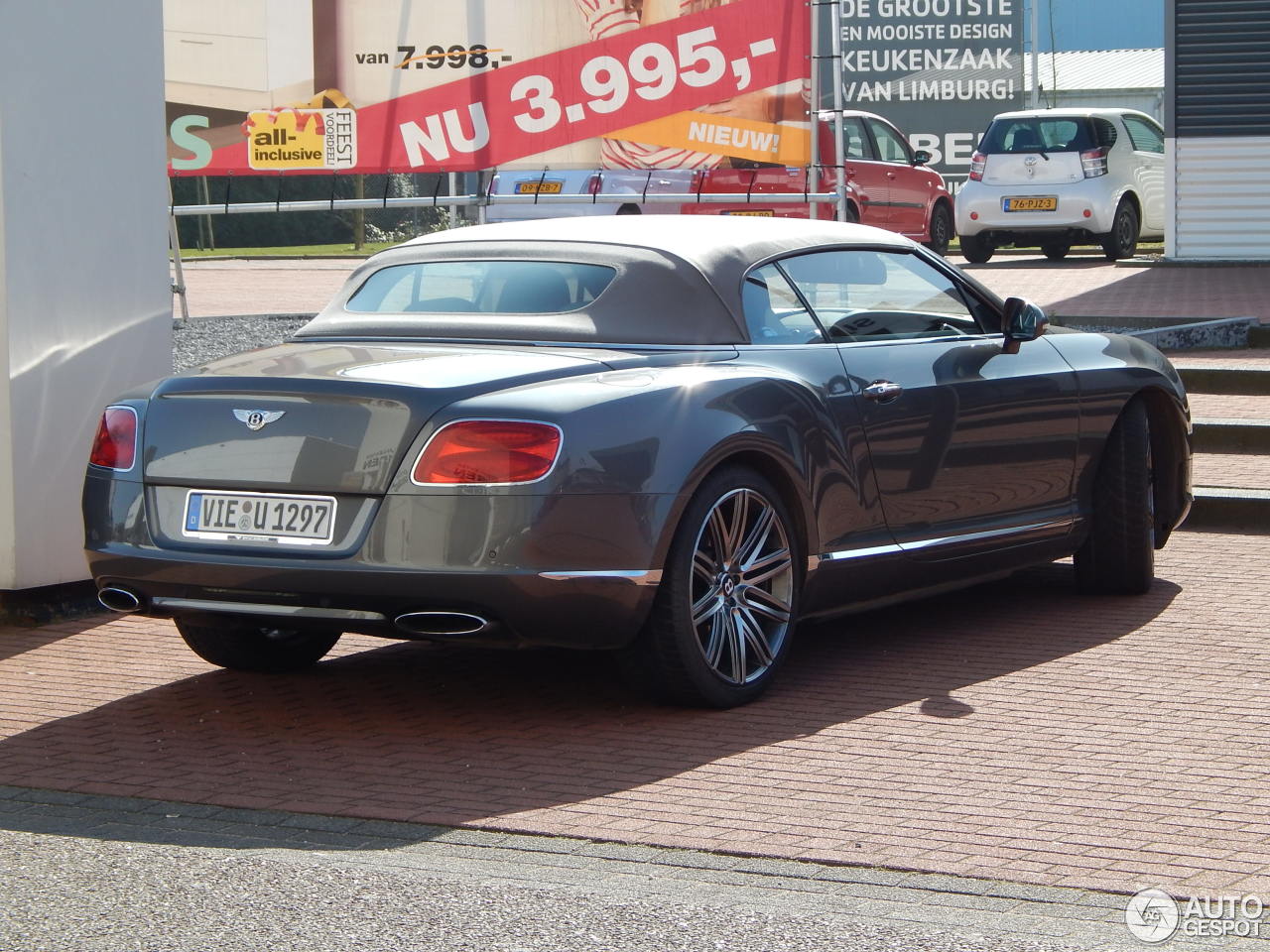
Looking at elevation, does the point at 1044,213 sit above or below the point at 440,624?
above

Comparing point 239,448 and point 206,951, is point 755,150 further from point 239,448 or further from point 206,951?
point 206,951

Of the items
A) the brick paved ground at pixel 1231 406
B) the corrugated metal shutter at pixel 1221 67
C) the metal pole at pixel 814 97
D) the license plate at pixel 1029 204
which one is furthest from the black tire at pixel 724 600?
the license plate at pixel 1029 204

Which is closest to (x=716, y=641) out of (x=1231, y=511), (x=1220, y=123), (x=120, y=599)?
(x=120, y=599)

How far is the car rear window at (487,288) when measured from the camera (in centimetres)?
639

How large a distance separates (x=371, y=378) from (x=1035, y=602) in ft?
10.4

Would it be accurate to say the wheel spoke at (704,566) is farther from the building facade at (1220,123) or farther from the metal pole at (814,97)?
the building facade at (1220,123)

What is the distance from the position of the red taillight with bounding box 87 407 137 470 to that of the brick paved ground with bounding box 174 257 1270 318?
9.88 m

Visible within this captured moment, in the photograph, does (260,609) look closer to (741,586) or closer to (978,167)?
(741,586)

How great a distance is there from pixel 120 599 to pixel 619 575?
148cm

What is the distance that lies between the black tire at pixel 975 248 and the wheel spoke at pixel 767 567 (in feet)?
62.5

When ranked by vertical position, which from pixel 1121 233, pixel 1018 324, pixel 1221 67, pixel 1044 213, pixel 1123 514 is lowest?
pixel 1123 514

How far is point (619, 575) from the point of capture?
562 centimetres

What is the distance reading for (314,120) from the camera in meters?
16.8

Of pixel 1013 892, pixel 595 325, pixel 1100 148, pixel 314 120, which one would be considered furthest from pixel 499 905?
pixel 1100 148
